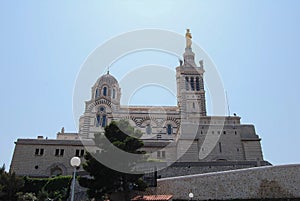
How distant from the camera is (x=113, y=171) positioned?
18.3 metres

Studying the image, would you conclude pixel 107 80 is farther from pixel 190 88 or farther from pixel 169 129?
pixel 190 88

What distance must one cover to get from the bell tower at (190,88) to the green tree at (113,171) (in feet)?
91.1

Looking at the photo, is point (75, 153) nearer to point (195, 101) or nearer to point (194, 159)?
point (194, 159)

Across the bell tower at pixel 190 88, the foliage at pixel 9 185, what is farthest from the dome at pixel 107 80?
the foliage at pixel 9 185

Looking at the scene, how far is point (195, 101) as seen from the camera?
50.2 meters

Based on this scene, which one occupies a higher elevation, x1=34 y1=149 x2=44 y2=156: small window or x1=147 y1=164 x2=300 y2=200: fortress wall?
x1=34 y1=149 x2=44 y2=156: small window

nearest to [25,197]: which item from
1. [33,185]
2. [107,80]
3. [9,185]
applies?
[9,185]

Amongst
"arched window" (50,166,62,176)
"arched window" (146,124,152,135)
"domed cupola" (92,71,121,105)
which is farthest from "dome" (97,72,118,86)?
"arched window" (50,166,62,176)

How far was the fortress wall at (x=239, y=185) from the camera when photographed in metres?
21.9

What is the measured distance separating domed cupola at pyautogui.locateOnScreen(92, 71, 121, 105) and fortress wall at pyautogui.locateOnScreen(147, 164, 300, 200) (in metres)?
27.6

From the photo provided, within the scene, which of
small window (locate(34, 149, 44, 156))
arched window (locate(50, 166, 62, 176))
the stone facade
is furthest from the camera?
small window (locate(34, 149, 44, 156))

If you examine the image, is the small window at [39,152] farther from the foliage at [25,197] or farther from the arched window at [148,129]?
the arched window at [148,129]

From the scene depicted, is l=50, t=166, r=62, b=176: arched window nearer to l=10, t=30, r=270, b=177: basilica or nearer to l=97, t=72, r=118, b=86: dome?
l=10, t=30, r=270, b=177: basilica

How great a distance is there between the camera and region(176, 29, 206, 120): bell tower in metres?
49.1
